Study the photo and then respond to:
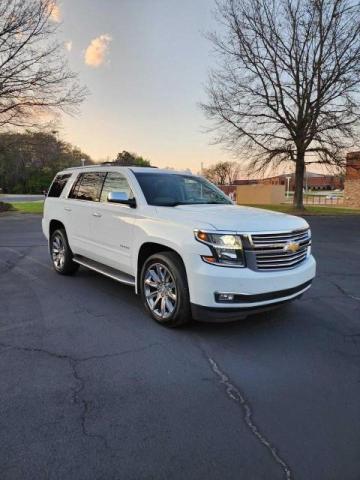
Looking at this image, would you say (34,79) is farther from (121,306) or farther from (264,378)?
(264,378)

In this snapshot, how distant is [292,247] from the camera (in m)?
4.18

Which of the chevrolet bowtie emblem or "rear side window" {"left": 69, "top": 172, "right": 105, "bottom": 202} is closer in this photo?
the chevrolet bowtie emblem

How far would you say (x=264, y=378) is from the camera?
3.27 metres

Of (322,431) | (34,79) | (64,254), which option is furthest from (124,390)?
(34,79)

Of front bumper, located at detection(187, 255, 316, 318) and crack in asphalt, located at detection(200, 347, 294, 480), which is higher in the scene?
front bumper, located at detection(187, 255, 316, 318)

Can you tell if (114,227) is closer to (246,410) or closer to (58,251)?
(58,251)

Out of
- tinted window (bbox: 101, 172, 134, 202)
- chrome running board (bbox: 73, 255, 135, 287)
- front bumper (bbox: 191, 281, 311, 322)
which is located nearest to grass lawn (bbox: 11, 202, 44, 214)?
chrome running board (bbox: 73, 255, 135, 287)

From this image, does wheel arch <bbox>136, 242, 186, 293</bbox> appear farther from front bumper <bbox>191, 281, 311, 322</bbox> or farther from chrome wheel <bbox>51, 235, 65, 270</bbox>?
chrome wheel <bbox>51, 235, 65, 270</bbox>

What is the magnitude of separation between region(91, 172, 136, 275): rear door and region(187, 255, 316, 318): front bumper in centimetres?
131

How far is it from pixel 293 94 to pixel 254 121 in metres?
3.03

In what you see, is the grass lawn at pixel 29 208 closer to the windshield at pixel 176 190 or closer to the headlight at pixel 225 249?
the windshield at pixel 176 190

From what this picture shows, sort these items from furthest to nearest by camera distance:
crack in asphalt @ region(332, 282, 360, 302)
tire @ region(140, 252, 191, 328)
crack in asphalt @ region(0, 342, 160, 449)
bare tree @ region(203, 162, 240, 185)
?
1. bare tree @ region(203, 162, 240, 185)
2. crack in asphalt @ region(332, 282, 360, 302)
3. tire @ region(140, 252, 191, 328)
4. crack in asphalt @ region(0, 342, 160, 449)

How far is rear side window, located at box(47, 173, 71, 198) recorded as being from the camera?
22.2 ft

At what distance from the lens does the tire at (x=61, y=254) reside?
650 centimetres
